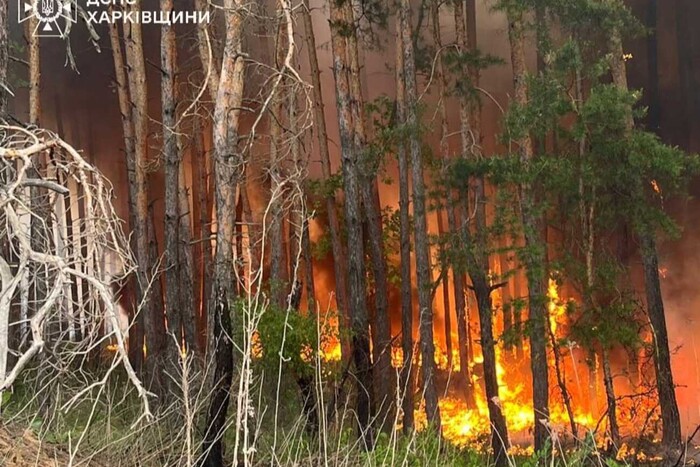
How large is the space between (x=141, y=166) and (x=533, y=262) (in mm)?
6019

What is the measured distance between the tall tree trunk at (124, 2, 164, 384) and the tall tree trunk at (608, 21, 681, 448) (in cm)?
733

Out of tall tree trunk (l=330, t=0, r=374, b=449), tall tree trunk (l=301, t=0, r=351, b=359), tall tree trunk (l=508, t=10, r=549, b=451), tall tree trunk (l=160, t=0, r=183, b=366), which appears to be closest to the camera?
tall tree trunk (l=160, t=0, r=183, b=366)

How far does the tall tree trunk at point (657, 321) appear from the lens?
11.9 meters

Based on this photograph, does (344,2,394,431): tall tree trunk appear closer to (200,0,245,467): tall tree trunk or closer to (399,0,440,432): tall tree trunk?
(399,0,440,432): tall tree trunk

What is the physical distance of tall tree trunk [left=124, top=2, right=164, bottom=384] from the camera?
10461mm

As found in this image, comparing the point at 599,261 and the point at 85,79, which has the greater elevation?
the point at 85,79

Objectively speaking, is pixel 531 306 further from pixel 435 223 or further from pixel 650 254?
pixel 435 223

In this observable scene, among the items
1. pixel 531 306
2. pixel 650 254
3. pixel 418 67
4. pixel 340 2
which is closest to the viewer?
pixel 340 2

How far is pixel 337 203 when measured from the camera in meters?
15.5

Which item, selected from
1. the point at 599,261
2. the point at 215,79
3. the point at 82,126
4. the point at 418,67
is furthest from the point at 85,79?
the point at 599,261

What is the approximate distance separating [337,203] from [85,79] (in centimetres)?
666

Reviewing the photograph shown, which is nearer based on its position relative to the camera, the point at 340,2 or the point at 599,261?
the point at 340,2

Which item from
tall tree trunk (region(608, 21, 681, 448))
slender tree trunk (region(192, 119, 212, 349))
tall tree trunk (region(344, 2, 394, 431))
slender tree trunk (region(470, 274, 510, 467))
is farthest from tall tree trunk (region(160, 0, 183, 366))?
tall tree trunk (region(608, 21, 681, 448))

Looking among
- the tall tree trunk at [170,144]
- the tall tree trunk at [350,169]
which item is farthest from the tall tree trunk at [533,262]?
the tall tree trunk at [170,144]
